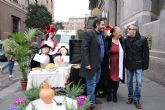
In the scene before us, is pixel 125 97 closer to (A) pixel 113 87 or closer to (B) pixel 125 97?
(B) pixel 125 97

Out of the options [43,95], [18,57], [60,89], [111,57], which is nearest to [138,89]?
[111,57]

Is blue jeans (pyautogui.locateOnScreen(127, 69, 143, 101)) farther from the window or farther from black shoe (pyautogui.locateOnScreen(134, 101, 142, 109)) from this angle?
the window

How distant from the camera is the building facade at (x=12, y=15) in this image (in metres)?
29.3

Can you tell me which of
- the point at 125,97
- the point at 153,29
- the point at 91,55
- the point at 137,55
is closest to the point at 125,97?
the point at 125,97

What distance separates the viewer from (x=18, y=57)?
9.99 meters

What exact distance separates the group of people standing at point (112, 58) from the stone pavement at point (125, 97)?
24 centimetres

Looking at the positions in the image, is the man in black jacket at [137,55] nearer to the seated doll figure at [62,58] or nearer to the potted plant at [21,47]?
the seated doll figure at [62,58]

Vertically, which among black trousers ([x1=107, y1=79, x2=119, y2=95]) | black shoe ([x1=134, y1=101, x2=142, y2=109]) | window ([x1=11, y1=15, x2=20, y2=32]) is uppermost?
window ([x1=11, y1=15, x2=20, y2=32])

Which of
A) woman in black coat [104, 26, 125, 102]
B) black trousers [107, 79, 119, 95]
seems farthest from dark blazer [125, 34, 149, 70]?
black trousers [107, 79, 119, 95]

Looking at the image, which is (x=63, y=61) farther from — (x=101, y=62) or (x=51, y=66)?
(x=101, y=62)

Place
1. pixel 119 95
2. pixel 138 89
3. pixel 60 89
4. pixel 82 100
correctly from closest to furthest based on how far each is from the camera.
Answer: pixel 82 100 → pixel 138 89 → pixel 60 89 → pixel 119 95

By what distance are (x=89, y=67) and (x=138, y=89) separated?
1322 mm

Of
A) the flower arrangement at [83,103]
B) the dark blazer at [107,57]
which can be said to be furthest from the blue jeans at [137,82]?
the flower arrangement at [83,103]

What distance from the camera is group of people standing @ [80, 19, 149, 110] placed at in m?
6.50
